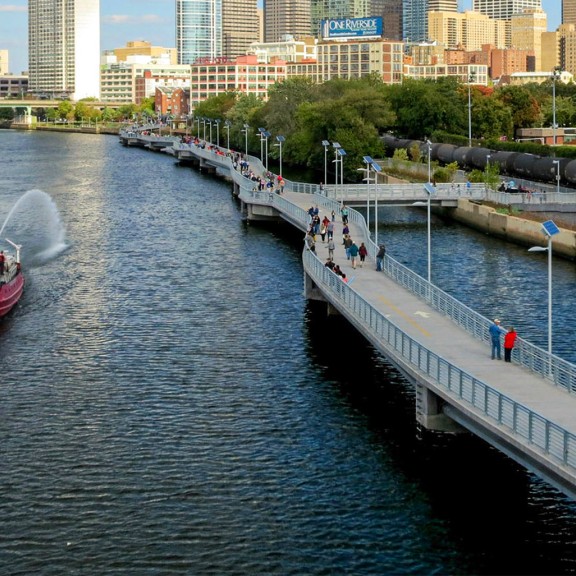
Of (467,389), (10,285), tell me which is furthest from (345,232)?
(467,389)

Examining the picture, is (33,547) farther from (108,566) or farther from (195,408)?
(195,408)

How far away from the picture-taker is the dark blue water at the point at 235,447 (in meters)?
31.4

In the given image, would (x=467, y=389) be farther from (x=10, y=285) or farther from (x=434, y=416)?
(x=10, y=285)

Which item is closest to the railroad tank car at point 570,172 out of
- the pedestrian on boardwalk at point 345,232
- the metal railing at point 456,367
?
the pedestrian on boardwalk at point 345,232

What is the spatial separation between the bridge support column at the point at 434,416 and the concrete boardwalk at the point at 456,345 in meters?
1.46

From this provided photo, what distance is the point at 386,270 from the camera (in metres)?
58.1

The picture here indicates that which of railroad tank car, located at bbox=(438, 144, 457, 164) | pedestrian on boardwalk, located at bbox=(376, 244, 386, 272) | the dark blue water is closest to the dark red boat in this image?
the dark blue water

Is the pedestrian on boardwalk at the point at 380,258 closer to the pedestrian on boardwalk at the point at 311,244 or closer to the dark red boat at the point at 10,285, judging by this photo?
the pedestrian on boardwalk at the point at 311,244

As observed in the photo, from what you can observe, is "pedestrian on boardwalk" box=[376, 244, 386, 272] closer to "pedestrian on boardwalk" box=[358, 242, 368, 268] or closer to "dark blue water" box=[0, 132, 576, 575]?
"pedestrian on boardwalk" box=[358, 242, 368, 268]

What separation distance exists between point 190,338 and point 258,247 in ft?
96.8

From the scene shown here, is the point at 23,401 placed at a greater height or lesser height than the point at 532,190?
lesser

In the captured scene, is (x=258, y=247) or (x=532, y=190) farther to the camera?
(x=532, y=190)

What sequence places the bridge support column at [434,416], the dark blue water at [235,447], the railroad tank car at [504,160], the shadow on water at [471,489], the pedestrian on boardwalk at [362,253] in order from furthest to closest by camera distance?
the railroad tank car at [504,160], the pedestrian on boardwalk at [362,253], the bridge support column at [434,416], the dark blue water at [235,447], the shadow on water at [471,489]

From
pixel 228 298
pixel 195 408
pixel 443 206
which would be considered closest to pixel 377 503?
pixel 195 408
